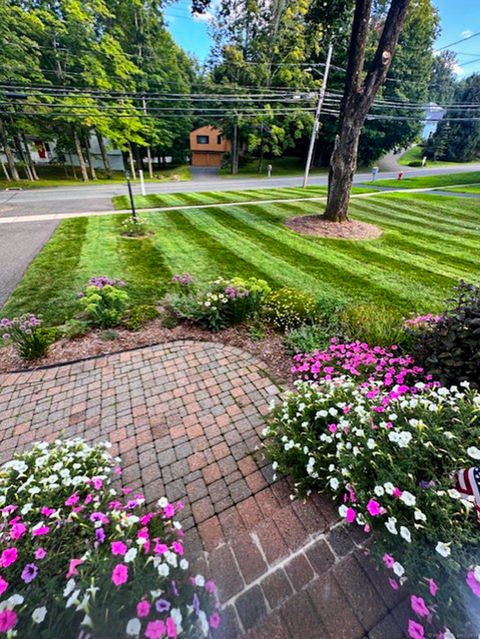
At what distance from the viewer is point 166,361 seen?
3246mm

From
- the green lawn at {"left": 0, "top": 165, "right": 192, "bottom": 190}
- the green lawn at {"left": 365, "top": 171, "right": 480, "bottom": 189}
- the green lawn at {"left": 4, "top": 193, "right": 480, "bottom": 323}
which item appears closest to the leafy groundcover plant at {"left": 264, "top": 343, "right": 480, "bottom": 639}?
the green lawn at {"left": 4, "top": 193, "right": 480, "bottom": 323}

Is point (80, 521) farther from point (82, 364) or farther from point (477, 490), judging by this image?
point (82, 364)

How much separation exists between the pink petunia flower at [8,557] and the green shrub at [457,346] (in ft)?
9.57

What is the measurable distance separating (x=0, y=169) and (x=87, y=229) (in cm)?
2231

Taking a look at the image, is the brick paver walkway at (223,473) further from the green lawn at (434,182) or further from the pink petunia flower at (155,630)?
the green lawn at (434,182)

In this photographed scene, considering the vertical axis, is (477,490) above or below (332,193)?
below

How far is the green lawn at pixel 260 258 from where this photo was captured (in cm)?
485

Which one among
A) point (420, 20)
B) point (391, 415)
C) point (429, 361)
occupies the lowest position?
point (429, 361)

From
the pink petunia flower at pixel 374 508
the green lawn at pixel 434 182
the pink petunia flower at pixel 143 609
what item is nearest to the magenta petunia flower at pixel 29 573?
the pink petunia flower at pixel 143 609

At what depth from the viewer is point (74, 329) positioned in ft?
12.2

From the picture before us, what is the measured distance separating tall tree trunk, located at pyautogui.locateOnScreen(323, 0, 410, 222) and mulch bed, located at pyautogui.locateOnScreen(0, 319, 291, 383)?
5836 millimetres

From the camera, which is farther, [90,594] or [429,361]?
[429,361]

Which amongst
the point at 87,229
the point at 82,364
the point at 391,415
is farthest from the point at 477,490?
the point at 87,229

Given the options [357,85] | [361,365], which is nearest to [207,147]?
[357,85]
